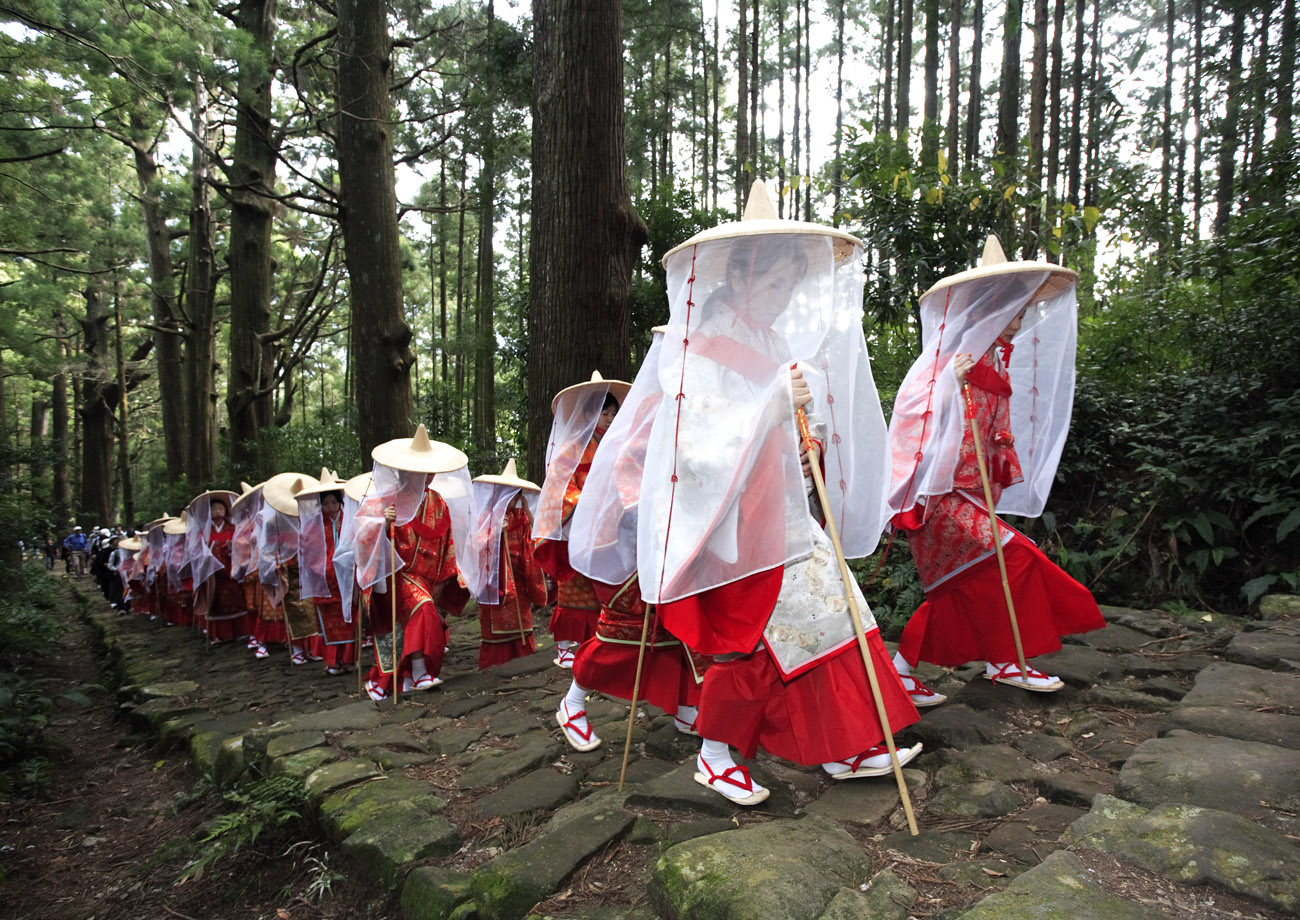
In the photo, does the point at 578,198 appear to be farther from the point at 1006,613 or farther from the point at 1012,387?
the point at 1006,613

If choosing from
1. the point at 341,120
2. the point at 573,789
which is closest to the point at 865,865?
the point at 573,789

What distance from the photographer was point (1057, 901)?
6.25 ft

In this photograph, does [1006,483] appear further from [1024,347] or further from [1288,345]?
[1288,345]

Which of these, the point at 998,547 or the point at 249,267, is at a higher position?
the point at 249,267

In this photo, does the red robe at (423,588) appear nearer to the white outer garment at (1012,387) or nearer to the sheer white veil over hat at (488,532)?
the sheer white veil over hat at (488,532)

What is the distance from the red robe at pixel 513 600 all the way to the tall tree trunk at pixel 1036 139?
468cm

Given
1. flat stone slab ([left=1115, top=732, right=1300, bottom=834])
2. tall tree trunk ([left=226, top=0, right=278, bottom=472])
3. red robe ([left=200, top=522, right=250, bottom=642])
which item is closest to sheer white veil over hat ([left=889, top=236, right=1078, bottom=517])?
flat stone slab ([left=1115, top=732, right=1300, bottom=834])

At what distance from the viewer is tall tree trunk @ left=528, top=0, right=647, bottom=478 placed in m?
5.95

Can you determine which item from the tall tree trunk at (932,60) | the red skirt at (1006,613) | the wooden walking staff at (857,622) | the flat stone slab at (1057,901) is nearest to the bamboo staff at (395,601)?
the red skirt at (1006,613)

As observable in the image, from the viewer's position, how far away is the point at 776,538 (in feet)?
9.11

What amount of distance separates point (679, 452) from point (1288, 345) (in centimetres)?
533

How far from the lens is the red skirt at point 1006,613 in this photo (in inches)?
145

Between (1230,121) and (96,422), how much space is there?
87.5 ft

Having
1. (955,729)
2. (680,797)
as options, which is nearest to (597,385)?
(680,797)
